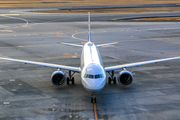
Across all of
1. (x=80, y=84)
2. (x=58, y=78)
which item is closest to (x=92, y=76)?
(x=58, y=78)

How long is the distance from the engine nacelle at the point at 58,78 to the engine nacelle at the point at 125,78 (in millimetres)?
5642

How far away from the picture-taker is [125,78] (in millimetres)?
29672

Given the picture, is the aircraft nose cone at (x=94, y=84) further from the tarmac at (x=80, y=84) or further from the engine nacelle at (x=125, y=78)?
the engine nacelle at (x=125, y=78)

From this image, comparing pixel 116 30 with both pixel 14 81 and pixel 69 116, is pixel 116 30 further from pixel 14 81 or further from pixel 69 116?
pixel 69 116

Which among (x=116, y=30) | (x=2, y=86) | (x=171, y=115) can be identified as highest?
(x=116, y=30)

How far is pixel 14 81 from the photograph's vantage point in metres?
32.2

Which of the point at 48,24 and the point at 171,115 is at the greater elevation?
the point at 48,24

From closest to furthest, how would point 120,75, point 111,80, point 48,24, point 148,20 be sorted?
point 120,75
point 111,80
point 48,24
point 148,20

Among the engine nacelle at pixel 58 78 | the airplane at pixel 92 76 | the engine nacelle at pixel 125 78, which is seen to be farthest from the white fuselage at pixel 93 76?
the engine nacelle at pixel 125 78

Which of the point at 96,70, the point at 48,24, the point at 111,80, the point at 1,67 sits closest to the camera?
the point at 96,70

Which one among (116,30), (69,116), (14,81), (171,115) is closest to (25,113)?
(69,116)

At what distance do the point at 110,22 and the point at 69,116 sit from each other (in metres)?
65.8

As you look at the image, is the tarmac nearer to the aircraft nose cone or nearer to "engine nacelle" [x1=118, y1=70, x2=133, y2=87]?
"engine nacelle" [x1=118, y1=70, x2=133, y2=87]

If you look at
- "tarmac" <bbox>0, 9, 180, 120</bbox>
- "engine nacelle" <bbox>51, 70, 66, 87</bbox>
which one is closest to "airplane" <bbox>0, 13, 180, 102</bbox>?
"engine nacelle" <bbox>51, 70, 66, 87</bbox>
